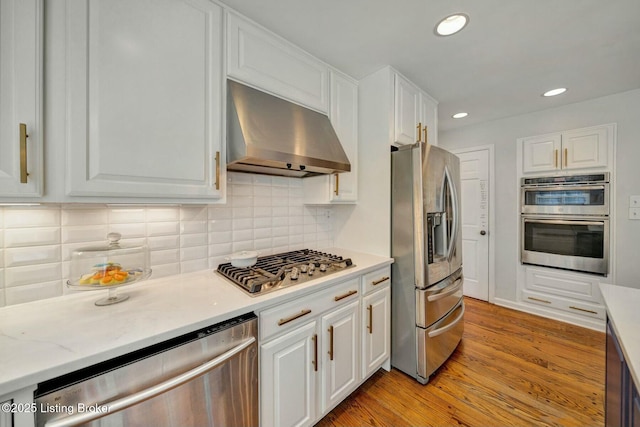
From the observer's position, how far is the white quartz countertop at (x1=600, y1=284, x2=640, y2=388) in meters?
0.77

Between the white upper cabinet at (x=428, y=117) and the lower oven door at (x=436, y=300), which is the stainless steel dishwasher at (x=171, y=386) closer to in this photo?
the lower oven door at (x=436, y=300)

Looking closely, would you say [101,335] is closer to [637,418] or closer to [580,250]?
[637,418]

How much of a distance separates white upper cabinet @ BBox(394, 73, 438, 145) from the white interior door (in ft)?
4.11

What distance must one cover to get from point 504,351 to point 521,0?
255cm

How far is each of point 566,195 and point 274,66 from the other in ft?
10.6

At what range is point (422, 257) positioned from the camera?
5.66 feet

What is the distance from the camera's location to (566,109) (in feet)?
8.67

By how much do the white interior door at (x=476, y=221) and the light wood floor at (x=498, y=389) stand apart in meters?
0.91

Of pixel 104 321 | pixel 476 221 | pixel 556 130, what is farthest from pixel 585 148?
pixel 104 321

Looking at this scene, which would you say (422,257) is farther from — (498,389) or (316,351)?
(498,389)

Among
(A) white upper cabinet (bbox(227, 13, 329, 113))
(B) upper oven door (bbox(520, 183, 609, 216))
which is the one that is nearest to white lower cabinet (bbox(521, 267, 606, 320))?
(B) upper oven door (bbox(520, 183, 609, 216))

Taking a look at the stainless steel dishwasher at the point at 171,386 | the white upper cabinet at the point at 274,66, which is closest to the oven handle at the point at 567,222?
the white upper cabinet at the point at 274,66

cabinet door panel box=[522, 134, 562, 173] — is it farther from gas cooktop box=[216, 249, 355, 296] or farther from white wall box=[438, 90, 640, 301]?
gas cooktop box=[216, 249, 355, 296]

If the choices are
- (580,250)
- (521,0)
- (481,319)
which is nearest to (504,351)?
(481,319)
